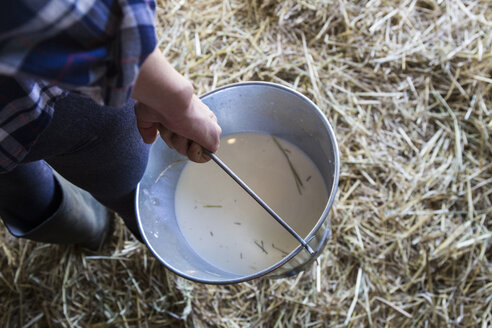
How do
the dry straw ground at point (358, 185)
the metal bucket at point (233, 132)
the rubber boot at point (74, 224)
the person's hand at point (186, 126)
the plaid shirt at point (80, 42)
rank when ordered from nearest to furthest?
the plaid shirt at point (80, 42) < the person's hand at point (186, 126) < the metal bucket at point (233, 132) < the rubber boot at point (74, 224) < the dry straw ground at point (358, 185)

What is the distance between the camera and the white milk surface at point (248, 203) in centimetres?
84

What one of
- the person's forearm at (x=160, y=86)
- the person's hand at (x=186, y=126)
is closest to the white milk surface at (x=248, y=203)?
the person's hand at (x=186, y=126)

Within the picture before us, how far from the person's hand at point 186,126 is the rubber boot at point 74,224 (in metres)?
0.33

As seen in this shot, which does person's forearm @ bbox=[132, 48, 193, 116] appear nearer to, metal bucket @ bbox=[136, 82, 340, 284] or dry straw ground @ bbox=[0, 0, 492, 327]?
metal bucket @ bbox=[136, 82, 340, 284]

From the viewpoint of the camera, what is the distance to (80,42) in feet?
1.29

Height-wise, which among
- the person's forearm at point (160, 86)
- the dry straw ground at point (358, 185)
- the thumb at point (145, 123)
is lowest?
the dry straw ground at point (358, 185)

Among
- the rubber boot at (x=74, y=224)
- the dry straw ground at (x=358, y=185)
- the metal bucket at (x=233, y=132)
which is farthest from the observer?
the dry straw ground at (x=358, y=185)

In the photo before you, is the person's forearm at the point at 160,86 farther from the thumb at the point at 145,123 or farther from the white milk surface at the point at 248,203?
the white milk surface at the point at 248,203

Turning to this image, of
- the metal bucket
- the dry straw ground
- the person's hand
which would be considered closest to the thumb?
the person's hand

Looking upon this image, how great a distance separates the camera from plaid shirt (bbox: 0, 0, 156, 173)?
0.36 meters

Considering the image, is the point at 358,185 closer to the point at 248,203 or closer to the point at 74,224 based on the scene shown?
the point at 248,203

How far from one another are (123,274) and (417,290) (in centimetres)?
63

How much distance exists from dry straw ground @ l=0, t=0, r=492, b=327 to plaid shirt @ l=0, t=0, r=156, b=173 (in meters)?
0.70

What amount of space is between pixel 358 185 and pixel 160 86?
713 millimetres
